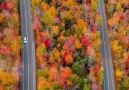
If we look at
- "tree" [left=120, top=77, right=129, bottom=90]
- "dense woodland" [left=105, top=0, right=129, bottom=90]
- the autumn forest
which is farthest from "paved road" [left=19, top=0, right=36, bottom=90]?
"tree" [left=120, top=77, right=129, bottom=90]

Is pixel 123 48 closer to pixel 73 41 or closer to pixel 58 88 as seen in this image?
pixel 73 41

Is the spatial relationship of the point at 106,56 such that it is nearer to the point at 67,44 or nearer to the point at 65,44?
the point at 67,44

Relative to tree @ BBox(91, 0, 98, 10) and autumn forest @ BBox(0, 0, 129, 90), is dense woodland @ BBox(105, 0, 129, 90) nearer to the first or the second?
autumn forest @ BBox(0, 0, 129, 90)

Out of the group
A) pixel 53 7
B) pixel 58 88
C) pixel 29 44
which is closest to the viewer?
pixel 58 88

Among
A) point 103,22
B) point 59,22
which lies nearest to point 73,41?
point 59,22

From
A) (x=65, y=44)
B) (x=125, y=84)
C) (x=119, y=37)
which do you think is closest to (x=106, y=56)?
(x=119, y=37)

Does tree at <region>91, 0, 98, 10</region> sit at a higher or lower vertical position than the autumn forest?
higher
